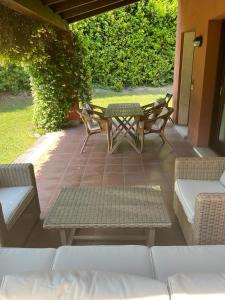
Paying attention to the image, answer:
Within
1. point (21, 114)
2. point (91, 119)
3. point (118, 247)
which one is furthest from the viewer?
point (21, 114)

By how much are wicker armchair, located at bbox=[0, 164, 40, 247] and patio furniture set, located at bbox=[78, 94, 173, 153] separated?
2108 millimetres

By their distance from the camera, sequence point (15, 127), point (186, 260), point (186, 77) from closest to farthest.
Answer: point (186, 260), point (186, 77), point (15, 127)

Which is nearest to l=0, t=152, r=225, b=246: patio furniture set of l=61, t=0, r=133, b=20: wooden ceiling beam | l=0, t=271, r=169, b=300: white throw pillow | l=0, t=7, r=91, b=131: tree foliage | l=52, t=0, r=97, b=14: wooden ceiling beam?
l=0, t=271, r=169, b=300: white throw pillow

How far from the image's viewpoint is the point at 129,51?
998cm

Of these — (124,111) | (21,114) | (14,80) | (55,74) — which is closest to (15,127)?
(21,114)

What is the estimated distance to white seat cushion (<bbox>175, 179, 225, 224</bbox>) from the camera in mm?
2146

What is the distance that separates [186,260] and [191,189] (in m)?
0.98

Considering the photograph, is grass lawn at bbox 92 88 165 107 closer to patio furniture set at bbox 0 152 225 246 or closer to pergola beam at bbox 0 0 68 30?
pergola beam at bbox 0 0 68 30

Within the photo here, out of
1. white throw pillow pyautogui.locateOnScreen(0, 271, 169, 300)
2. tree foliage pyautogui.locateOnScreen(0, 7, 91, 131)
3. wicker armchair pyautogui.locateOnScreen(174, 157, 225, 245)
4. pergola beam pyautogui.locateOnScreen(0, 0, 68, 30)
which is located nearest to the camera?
white throw pillow pyautogui.locateOnScreen(0, 271, 169, 300)

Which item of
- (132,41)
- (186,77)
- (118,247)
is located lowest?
(118,247)

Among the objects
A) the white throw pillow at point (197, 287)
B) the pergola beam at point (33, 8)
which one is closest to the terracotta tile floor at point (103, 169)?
the white throw pillow at point (197, 287)

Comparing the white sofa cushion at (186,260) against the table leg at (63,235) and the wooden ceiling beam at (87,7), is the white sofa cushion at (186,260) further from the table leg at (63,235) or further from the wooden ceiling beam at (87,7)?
the wooden ceiling beam at (87,7)

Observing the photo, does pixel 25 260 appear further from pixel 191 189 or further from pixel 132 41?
pixel 132 41

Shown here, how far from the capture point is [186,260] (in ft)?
4.78
